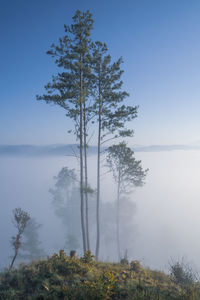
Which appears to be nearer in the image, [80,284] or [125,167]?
[80,284]

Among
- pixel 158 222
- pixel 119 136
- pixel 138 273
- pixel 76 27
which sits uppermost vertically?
pixel 76 27

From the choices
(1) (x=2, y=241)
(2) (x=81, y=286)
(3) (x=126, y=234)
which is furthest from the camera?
(1) (x=2, y=241)

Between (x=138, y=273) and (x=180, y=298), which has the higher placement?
(x=180, y=298)

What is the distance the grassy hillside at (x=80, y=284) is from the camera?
4168 mm

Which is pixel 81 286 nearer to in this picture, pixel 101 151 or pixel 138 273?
pixel 138 273

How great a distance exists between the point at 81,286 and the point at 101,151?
9333mm

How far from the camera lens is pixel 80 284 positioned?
4.65 meters

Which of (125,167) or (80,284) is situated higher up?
(125,167)

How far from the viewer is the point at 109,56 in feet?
39.9

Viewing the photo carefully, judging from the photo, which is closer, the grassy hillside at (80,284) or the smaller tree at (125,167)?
the grassy hillside at (80,284)

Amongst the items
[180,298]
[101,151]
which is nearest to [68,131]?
[101,151]

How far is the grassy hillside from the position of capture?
13.7 ft

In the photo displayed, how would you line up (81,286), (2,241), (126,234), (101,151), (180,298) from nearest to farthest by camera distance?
(180,298)
(81,286)
(101,151)
(126,234)
(2,241)

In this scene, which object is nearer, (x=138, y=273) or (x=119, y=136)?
(x=138, y=273)
